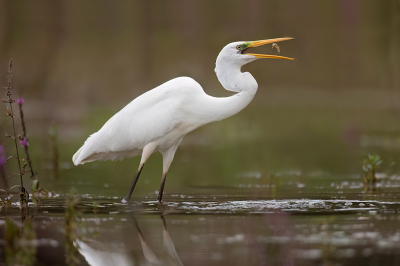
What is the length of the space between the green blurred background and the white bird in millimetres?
5978

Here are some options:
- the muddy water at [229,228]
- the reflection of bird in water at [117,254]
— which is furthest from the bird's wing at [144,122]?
the reflection of bird in water at [117,254]

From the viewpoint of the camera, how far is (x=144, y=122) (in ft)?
19.5

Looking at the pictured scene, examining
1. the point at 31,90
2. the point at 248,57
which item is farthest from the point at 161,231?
the point at 31,90

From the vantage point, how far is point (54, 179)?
24.6 feet

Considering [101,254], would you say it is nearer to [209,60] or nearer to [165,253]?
[165,253]

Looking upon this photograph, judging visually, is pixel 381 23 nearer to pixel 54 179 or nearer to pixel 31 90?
pixel 31 90

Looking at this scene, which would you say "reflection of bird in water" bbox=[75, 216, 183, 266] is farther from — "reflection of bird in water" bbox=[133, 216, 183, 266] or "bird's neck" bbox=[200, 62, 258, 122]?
"bird's neck" bbox=[200, 62, 258, 122]

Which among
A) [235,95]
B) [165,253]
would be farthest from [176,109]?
[165,253]

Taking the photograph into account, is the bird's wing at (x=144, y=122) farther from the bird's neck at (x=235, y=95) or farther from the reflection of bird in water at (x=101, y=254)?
the reflection of bird in water at (x=101, y=254)

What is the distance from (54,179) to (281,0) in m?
15.3

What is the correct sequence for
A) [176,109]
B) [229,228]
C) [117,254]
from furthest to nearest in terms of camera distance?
[176,109], [229,228], [117,254]

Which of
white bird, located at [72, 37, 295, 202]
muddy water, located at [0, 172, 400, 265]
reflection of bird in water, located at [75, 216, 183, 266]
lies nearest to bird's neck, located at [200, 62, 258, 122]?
white bird, located at [72, 37, 295, 202]

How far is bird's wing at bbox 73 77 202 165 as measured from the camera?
5879mm

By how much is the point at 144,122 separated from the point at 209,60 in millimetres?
12474
